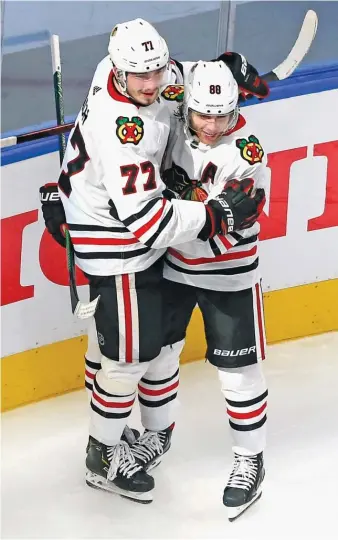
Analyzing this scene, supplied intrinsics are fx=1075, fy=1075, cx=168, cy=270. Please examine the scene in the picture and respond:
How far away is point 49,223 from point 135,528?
83 cm

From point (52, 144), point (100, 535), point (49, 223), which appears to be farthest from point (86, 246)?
point (100, 535)

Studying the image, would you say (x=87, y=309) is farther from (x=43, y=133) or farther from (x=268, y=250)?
(x=268, y=250)

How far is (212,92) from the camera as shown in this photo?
8.10 ft

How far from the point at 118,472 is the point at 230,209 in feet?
2.79

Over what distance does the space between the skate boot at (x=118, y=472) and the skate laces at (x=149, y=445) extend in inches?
2.1

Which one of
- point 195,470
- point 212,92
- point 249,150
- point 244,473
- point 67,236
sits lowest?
point 195,470

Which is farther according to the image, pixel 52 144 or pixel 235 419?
pixel 52 144

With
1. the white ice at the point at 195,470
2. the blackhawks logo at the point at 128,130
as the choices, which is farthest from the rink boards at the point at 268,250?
the blackhawks logo at the point at 128,130

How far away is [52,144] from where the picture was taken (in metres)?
3.10

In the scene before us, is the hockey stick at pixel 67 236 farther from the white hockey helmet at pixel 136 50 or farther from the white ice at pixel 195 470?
the white ice at pixel 195 470

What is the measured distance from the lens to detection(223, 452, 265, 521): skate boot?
2852mm

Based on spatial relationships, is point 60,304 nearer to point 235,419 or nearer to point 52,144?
point 52,144

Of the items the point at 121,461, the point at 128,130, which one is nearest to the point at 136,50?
the point at 128,130

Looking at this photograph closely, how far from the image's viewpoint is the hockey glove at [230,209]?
8.23 ft
